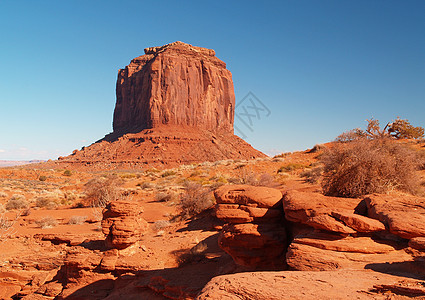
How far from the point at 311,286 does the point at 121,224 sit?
615 cm

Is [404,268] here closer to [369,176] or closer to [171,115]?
[369,176]

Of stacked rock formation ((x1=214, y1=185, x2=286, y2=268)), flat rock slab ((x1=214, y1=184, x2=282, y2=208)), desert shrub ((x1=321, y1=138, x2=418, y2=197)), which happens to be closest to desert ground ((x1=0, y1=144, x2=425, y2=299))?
stacked rock formation ((x1=214, y1=185, x2=286, y2=268))

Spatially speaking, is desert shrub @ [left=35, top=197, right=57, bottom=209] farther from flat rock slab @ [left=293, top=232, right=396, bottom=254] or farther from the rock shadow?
the rock shadow

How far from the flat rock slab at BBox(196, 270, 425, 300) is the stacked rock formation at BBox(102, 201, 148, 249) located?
191 inches

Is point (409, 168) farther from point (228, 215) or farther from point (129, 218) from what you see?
point (129, 218)

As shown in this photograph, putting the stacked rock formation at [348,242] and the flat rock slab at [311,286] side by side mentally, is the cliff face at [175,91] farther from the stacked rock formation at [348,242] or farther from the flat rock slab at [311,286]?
the flat rock slab at [311,286]

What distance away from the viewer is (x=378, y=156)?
332 inches

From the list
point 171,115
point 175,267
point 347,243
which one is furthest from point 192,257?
point 171,115

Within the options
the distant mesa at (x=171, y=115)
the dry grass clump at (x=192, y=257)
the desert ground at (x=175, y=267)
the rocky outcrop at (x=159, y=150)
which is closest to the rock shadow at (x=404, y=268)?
the desert ground at (x=175, y=267)

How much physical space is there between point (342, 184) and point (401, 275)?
4.51 meters

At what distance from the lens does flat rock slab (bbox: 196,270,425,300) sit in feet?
11.5

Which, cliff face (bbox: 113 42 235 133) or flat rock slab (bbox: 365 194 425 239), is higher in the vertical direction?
cliff face (bbox: 113 42 235 133)

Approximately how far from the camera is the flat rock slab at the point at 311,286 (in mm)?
3496

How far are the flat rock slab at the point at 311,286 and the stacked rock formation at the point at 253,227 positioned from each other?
2005 mm
